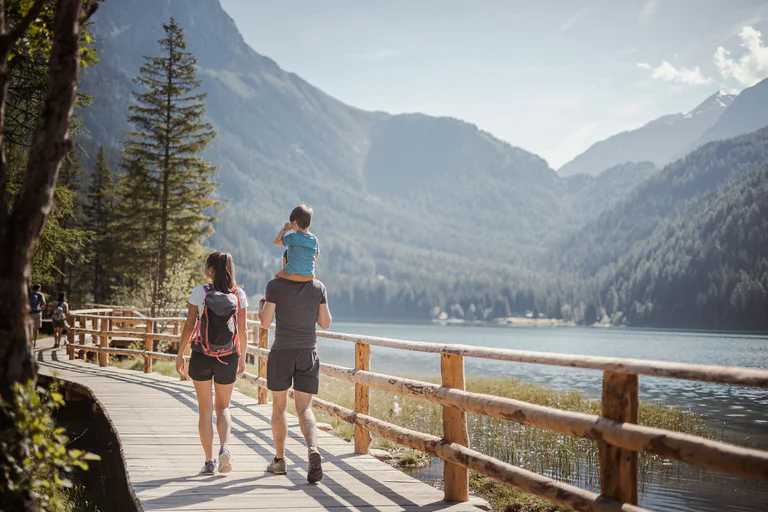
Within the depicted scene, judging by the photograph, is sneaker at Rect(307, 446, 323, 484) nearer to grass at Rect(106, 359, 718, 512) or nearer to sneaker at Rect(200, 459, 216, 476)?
sneaker at Rect(200, 459, 216, 476)

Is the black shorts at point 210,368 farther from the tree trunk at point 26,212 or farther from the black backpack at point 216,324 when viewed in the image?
the tree trunk at point 26,212

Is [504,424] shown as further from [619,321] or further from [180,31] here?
[619,321]

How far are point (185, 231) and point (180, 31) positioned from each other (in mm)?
9604

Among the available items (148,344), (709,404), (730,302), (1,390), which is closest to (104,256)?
(148,344)

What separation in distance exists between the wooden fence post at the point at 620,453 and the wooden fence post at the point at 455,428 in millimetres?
1712

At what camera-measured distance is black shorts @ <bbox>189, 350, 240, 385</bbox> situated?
604cm

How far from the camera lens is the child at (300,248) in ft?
18.8

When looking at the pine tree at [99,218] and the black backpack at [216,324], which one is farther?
the pine tree at [99,218]

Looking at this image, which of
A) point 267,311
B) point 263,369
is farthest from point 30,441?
point 263,369

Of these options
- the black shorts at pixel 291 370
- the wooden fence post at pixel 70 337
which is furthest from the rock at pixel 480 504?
the wooden fence post at pixel 70 337

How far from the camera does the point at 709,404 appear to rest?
24.5 metres

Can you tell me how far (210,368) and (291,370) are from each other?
2.62 ft

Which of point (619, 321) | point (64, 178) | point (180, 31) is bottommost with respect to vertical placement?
point (619, 321)

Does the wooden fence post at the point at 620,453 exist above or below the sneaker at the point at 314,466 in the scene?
above
